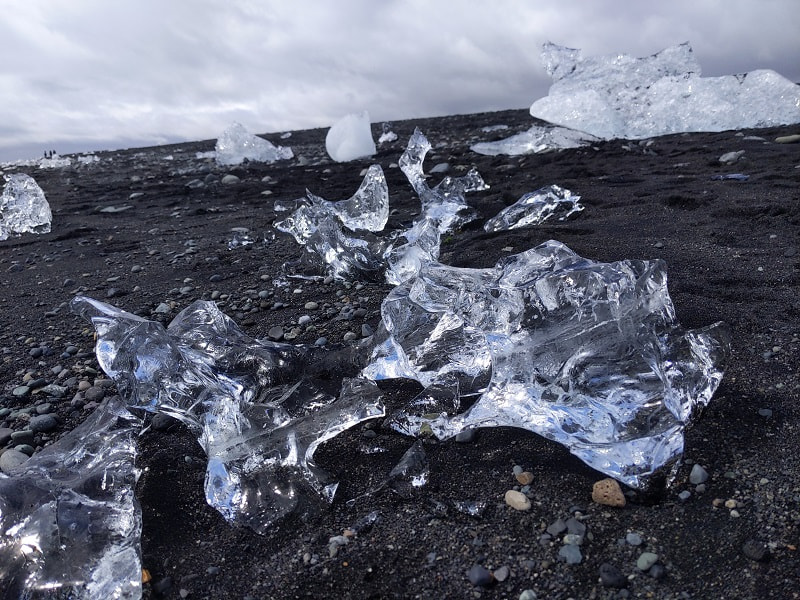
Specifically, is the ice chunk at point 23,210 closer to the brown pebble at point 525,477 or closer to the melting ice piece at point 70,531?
the melting ice piece at point 70,531

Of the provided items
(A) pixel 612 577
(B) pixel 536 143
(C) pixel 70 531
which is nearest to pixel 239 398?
(C) pixel 70 531

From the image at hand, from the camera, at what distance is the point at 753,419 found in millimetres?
1722

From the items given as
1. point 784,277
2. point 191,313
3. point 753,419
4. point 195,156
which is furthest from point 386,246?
point 195,156

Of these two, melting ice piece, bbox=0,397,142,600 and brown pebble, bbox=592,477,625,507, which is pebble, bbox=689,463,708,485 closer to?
brown pebble, bbox=592,477,625,507

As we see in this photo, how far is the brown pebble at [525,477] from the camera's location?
5.25 ft

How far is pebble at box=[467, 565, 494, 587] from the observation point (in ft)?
4.28

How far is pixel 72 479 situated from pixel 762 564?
6.16 feet

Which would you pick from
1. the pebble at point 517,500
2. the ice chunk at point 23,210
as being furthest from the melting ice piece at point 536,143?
the pebble at point 517,500

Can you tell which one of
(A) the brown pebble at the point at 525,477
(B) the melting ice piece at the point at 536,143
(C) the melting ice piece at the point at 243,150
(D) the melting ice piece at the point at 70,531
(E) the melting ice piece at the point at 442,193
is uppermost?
(C) the melting ice piece at the point at 243,150

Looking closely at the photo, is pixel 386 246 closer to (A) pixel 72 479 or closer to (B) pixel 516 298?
(B) pixel 516 298

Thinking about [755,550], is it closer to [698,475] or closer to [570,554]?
[698,475]

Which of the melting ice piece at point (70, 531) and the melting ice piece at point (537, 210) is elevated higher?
the melting ice piece at point (537, 210)

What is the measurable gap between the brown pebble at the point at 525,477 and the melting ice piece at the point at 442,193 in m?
2.72

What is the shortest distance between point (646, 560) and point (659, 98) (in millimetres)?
9689
